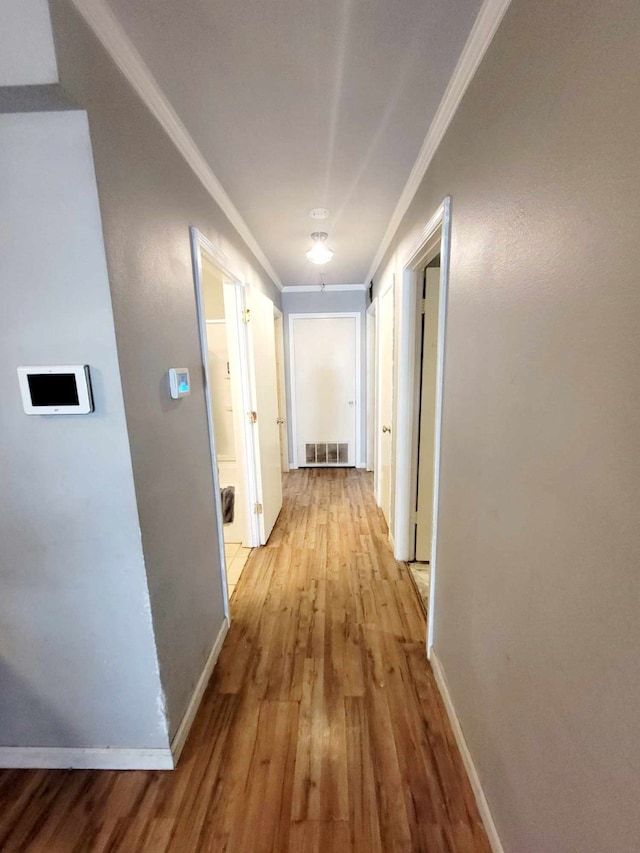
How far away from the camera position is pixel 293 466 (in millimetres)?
4680

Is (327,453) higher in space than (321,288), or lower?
lower

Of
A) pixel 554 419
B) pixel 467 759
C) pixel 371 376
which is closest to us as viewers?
pixel 554 419

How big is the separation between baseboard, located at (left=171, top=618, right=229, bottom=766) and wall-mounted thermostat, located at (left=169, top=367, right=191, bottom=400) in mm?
1245

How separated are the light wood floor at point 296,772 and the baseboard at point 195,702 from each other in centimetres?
4

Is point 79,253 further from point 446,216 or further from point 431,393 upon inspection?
point 431,393

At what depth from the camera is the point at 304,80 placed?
1128 mm

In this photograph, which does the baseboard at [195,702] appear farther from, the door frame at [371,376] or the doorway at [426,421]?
the door frame at [371,376]

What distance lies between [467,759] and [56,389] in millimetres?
1818

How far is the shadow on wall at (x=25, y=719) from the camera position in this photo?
1.21 meters

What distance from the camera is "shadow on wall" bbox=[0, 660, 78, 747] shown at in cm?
121

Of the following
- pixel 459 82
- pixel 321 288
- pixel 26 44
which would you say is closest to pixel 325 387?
pixel 321 288

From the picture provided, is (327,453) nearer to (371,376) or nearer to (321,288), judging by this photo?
(371,376)

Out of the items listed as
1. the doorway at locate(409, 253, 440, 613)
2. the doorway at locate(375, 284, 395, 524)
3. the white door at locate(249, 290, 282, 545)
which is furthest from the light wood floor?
the doorway at locate(375, 284, 395, 524)

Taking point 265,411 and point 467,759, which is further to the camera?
point 265,411
